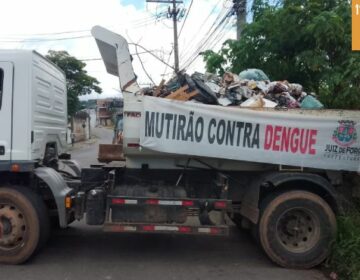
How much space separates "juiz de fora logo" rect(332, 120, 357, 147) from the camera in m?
6.92

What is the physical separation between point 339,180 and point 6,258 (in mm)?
4534

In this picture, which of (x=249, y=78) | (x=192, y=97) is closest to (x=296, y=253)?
(x=192, y=97)

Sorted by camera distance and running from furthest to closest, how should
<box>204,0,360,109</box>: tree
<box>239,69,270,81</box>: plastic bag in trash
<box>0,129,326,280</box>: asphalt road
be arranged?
<box>204,0,360,109</box>: tree < <box>239,69,270,81</box>: plastic bag in trash < <box>0,129,326,280</box>: asphalt road

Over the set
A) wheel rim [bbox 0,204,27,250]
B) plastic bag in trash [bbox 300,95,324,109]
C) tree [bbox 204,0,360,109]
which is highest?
tree [bbox 204,0,360,109]

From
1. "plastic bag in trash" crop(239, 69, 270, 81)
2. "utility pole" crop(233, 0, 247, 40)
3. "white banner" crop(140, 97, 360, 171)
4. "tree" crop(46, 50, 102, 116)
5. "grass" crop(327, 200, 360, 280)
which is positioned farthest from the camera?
"tree" crop(46, 50, 102, 116)

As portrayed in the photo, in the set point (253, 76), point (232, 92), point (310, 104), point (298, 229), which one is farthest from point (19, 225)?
point (253, 76)

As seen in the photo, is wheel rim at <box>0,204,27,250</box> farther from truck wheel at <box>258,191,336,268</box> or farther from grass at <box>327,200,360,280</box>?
grass at <box>327,200,360,280</box>

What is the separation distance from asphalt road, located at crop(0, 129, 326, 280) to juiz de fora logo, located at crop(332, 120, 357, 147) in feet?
5.68

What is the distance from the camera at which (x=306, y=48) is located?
10.8 metres

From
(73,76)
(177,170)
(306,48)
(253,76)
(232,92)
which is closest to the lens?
(177,170)

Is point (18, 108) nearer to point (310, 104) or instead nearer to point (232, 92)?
point (232, 92)

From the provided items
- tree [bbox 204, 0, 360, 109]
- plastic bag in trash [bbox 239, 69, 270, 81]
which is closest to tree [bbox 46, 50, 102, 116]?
tree [bbox 204, 0, 360, 109]

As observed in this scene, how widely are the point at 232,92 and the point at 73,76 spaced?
33.3 meters

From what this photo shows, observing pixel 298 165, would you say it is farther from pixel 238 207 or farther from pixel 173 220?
pixel 173 220
